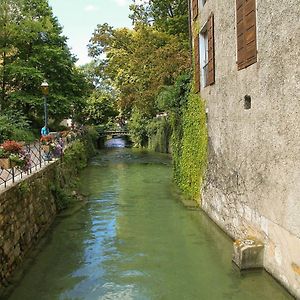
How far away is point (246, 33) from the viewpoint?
8.16 m

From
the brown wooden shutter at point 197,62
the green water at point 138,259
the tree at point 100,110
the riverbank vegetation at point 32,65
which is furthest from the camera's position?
the tree at point 100,110

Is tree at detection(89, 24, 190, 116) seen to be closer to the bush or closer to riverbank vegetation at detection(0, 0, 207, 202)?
riverbank vegetation at detection(0, 0, 207, 202)

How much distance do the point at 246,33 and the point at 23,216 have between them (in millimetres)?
6299

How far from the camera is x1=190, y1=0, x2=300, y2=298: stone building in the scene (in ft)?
20.9

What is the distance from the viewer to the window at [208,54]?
36.4 ft

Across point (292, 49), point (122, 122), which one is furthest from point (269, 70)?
point (122, 122)

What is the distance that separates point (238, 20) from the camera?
8727 mm

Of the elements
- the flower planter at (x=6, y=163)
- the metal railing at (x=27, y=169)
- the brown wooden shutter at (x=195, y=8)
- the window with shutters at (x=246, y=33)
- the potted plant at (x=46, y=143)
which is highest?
the brown wooden shutter at (x=195, y=8)

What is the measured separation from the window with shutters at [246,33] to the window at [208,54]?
2273 mm

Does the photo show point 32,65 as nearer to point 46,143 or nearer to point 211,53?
point 46,143

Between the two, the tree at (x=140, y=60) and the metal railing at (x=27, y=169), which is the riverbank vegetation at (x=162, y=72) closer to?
the tree at (x=140, y=60)

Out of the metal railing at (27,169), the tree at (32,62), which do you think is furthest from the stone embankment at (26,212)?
the tree at (32,62)

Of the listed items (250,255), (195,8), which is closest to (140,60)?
(195,8)

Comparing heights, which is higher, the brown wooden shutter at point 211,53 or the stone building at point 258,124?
the brown wooden shutter at point 211,53
